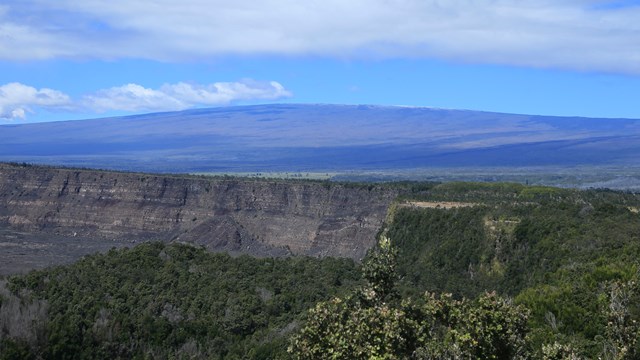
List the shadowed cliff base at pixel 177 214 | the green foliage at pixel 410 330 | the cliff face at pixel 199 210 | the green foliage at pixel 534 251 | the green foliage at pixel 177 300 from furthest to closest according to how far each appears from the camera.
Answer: the cliff face at pixel 199 210
the shadowed cliff base at pixel 177 214
the green foliage at pixel 177 300
the green foliage at pixel 534 251
the green foliage at pixel 410 330

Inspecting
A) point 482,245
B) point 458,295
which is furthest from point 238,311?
point 482,245

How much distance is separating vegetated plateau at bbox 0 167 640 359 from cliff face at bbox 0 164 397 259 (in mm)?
5321

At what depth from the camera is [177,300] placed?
158 feet

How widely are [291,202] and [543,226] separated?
106 ft

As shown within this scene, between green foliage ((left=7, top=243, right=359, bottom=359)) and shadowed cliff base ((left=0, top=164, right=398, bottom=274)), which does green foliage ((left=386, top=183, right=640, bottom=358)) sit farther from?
shadowed cliff base ((left=0, top=164, right=398, bottom=274))

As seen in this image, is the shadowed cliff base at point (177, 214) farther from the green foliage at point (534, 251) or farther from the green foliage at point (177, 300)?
the green foliage at point (177, 300)

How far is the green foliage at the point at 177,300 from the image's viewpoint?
1581 inches

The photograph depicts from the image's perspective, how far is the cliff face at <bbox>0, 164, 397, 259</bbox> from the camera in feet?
259

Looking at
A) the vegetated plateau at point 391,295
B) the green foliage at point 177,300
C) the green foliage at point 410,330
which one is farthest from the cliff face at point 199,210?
the green foliage at point 410,330

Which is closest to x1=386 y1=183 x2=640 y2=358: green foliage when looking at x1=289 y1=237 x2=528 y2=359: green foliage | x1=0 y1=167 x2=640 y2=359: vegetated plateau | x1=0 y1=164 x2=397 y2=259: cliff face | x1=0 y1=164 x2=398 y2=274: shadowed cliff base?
x1=0 y1=167 x2=640 y2=359: vegetated plateau

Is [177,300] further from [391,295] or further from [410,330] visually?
[410,330]

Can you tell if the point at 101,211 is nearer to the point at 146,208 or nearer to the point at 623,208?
the point at 146,208

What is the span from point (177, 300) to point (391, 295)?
29208 mm

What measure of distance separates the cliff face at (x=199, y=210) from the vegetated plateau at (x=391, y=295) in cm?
532
